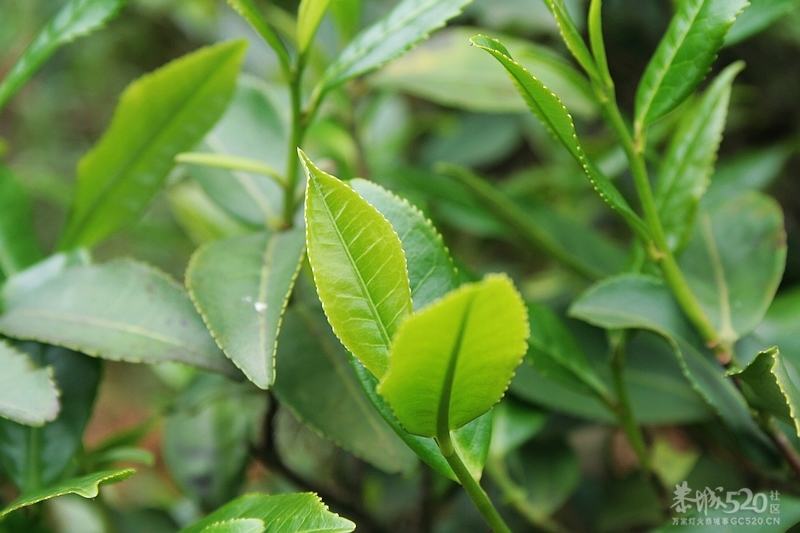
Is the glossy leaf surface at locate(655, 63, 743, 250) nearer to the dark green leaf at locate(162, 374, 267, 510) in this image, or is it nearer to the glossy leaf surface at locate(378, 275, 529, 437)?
the glossy leaf surface at locate(378, 275, 529, 437)

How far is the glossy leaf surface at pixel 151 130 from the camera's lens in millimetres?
547

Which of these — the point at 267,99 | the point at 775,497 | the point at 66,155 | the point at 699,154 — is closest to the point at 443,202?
the point at 267,99

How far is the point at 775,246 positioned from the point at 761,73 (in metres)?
0.60

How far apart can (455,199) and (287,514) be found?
1.49ft

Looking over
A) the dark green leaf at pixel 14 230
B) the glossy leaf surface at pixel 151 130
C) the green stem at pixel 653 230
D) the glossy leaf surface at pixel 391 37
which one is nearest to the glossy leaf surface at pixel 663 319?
the green stem at pixel 653 230

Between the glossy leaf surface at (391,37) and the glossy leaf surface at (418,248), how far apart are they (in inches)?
4.4

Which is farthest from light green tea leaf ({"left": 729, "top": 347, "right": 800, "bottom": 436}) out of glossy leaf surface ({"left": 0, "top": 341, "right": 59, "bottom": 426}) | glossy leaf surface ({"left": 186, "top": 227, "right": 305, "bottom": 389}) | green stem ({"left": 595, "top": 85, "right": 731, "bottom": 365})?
glossy leaf surface ({"left": 0, "top": 341, "right": 59, "bottom": 426})

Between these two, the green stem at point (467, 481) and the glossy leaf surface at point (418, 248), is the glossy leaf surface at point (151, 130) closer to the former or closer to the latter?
the glossy leaf surface at point (418, 248)

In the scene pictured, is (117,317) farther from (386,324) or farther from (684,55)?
(684,55)

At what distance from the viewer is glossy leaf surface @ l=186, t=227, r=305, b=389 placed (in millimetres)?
390

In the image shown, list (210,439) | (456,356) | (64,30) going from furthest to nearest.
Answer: (210,439) < (64,30) < (456,356)

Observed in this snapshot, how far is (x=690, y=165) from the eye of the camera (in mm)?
499

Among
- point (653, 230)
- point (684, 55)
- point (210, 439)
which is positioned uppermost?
point (684, 55)

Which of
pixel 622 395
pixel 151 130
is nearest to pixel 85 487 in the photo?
pixel 151 130
